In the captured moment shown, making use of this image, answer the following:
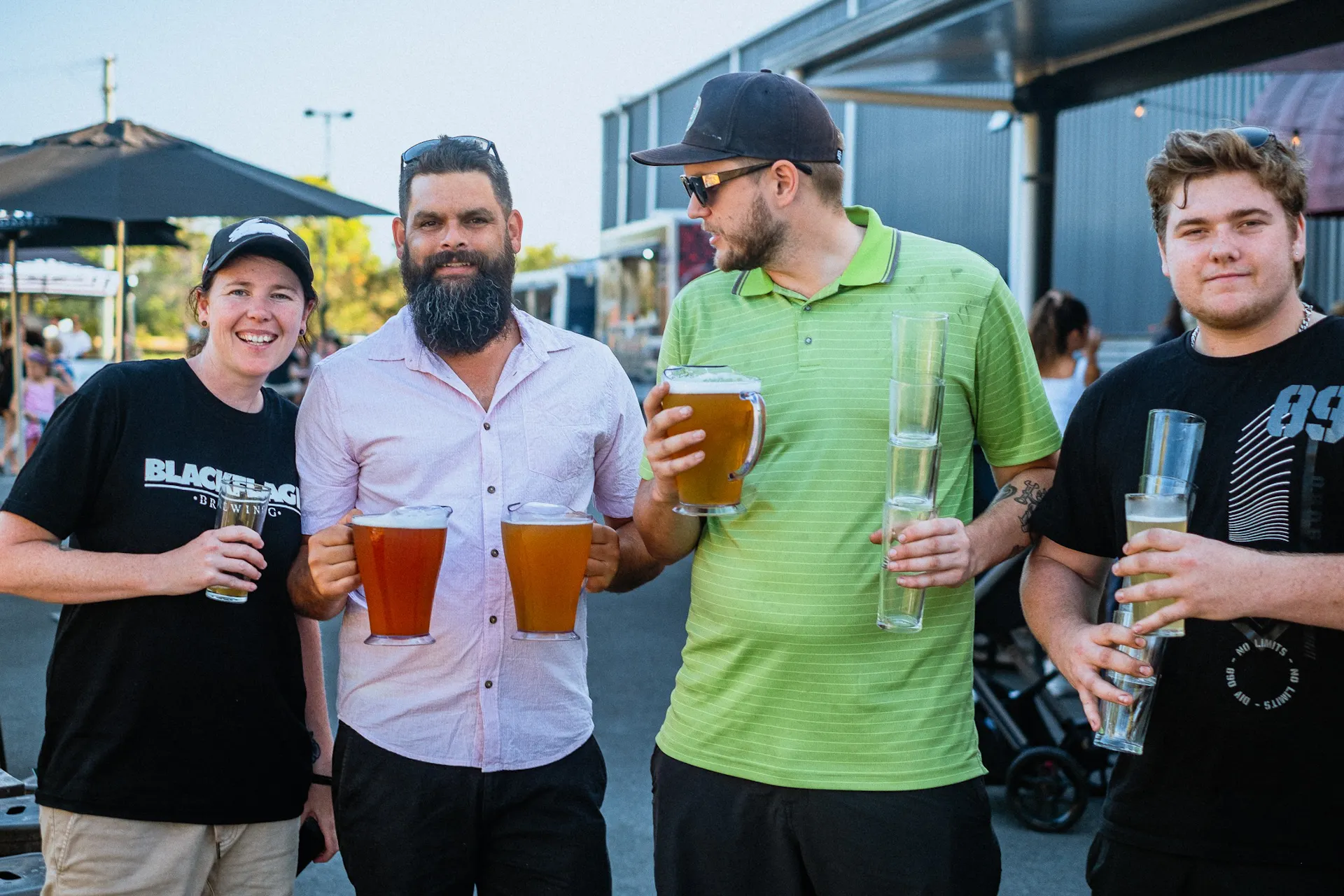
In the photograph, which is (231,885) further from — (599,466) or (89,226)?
(89,226)

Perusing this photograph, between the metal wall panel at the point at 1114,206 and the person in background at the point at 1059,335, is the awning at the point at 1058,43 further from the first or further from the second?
the metal wall panel at the point at 1114,206

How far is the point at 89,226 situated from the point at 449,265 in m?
9.12

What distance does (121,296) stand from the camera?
888cm

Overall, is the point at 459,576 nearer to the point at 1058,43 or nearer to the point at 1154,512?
the point at 1154,512

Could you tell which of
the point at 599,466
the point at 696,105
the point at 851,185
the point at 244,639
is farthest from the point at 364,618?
the point at 851,185

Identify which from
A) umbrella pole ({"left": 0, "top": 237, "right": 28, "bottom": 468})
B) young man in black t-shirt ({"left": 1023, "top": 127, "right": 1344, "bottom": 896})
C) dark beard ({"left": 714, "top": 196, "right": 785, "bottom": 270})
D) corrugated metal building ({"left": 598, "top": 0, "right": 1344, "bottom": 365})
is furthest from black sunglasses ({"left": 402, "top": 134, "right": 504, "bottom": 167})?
umbrella pole ({"left": 0, "top": 237, "right": 28, "bottom": 468})

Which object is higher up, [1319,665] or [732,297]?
[732,297]

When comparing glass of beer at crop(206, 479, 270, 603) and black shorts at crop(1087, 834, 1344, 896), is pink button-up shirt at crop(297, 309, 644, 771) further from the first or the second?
black shorts at crop(1087, 834, 1344, 896)

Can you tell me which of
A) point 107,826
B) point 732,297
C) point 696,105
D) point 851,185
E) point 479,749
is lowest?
point 107,826

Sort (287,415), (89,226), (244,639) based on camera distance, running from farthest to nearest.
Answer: (89,226), (287,415), (244,639)

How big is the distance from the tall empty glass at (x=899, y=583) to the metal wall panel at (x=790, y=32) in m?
27.4

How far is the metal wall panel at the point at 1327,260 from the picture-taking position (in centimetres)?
1712

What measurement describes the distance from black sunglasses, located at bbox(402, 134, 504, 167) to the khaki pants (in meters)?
1.52

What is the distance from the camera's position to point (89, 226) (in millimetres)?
10555
